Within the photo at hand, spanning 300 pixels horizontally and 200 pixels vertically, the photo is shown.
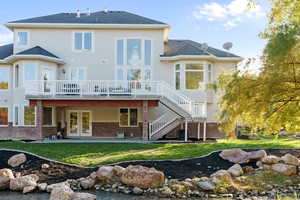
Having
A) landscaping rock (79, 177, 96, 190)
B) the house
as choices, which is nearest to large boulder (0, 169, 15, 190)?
landscaping rock (79, 177, 96, 190)

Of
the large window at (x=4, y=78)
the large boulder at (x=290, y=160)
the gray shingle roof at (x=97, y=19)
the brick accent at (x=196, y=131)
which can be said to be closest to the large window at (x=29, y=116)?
the large window at (x=4, y=78)

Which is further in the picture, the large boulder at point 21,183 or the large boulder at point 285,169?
the large boulder at point 285,169

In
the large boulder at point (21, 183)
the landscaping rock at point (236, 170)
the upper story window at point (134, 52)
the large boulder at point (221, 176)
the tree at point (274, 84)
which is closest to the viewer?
the tree at point (274, 84)

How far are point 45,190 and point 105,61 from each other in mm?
12654

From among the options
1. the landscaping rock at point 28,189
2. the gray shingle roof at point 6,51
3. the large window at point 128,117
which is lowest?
the landscaping rock at point 28,189

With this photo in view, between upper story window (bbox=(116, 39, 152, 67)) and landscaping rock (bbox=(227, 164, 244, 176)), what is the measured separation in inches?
452

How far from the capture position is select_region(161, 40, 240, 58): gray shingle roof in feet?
66.8

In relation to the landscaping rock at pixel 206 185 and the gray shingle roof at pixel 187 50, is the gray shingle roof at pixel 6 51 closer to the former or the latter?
the gray shingle roof at pixel 187 50

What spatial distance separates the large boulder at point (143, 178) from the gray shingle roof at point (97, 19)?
1344 centimetres

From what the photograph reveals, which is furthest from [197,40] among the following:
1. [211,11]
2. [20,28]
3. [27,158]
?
[27,158]

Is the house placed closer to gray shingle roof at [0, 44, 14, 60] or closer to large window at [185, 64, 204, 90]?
large window at [185, 64, 204, 90]

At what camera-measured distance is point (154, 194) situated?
9.20m

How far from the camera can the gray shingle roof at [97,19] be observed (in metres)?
21.1

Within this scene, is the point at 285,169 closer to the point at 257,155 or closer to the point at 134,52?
the point at 257,155
